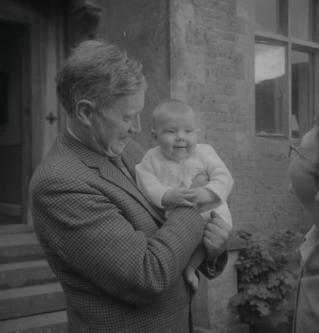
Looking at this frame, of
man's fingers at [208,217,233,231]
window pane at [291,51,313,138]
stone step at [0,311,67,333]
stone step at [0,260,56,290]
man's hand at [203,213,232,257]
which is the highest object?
window pane at [291,51,313,138]

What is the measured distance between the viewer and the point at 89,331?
5.86 feet

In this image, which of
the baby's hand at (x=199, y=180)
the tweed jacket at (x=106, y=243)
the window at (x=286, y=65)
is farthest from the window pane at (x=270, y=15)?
the tweed jacket at (x=106, y=243)

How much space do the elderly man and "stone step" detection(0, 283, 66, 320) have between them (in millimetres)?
2770

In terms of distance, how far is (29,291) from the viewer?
185 inches

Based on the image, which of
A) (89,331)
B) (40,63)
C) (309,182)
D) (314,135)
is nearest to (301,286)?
(309,182)

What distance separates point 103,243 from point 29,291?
11.0 ft

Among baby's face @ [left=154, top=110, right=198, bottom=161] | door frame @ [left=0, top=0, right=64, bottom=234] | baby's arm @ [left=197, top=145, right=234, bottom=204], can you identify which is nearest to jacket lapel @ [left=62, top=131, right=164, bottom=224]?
baby's arm @ [left=197, top=145, right=234, bottom=204]

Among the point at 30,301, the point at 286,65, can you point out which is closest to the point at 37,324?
the point at 30,301

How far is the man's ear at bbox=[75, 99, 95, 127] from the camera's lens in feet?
5.94

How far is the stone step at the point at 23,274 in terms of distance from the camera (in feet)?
15.6

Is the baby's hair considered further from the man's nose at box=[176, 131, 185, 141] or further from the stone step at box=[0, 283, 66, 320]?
the stone step at box=[0, 283, 66, 320]

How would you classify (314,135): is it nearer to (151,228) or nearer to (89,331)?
(151,228)

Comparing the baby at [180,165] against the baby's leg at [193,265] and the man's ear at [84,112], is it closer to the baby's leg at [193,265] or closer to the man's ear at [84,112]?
the baby's leg at [193,265]

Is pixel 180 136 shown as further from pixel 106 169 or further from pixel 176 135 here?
pixel 106 169
